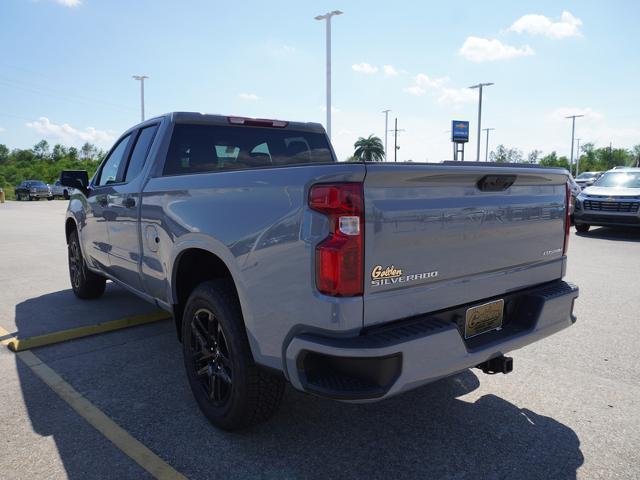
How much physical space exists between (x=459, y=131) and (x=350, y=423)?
42.1 m

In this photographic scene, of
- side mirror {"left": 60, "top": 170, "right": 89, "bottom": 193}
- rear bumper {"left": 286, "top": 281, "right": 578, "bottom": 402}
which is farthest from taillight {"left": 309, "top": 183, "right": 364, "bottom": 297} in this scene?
side mirror {"left": 60, "top": 170, "right": 89, "bottom": 193}

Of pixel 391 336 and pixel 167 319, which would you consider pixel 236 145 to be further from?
pixel 391 336

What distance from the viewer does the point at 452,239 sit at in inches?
96.2

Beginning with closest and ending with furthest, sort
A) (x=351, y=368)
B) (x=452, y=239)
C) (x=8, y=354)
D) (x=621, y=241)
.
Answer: (x=351, y=368) < (x=452, y=239) < (x=8, y=354) < (x=621, y=241)

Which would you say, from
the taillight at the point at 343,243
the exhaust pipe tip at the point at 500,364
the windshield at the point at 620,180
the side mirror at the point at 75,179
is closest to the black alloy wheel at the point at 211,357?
the taillight at the point at 343,243

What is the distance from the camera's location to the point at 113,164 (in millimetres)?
4938

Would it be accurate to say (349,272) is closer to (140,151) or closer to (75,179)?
(140,151)

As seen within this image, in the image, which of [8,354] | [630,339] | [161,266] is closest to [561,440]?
[630,339]

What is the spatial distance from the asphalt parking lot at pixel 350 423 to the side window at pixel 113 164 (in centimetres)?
152

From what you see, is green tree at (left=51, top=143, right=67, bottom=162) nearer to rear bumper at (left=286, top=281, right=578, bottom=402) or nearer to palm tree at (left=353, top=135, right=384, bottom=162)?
palm tree at (left=353, top=135, right=384, bottom=162)

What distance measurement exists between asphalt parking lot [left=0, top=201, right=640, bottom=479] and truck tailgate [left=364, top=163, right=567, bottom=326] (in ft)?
2.72

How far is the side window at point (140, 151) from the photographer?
13.4 ft

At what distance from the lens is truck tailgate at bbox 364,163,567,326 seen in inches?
85.7

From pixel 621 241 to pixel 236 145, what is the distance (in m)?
10.3
